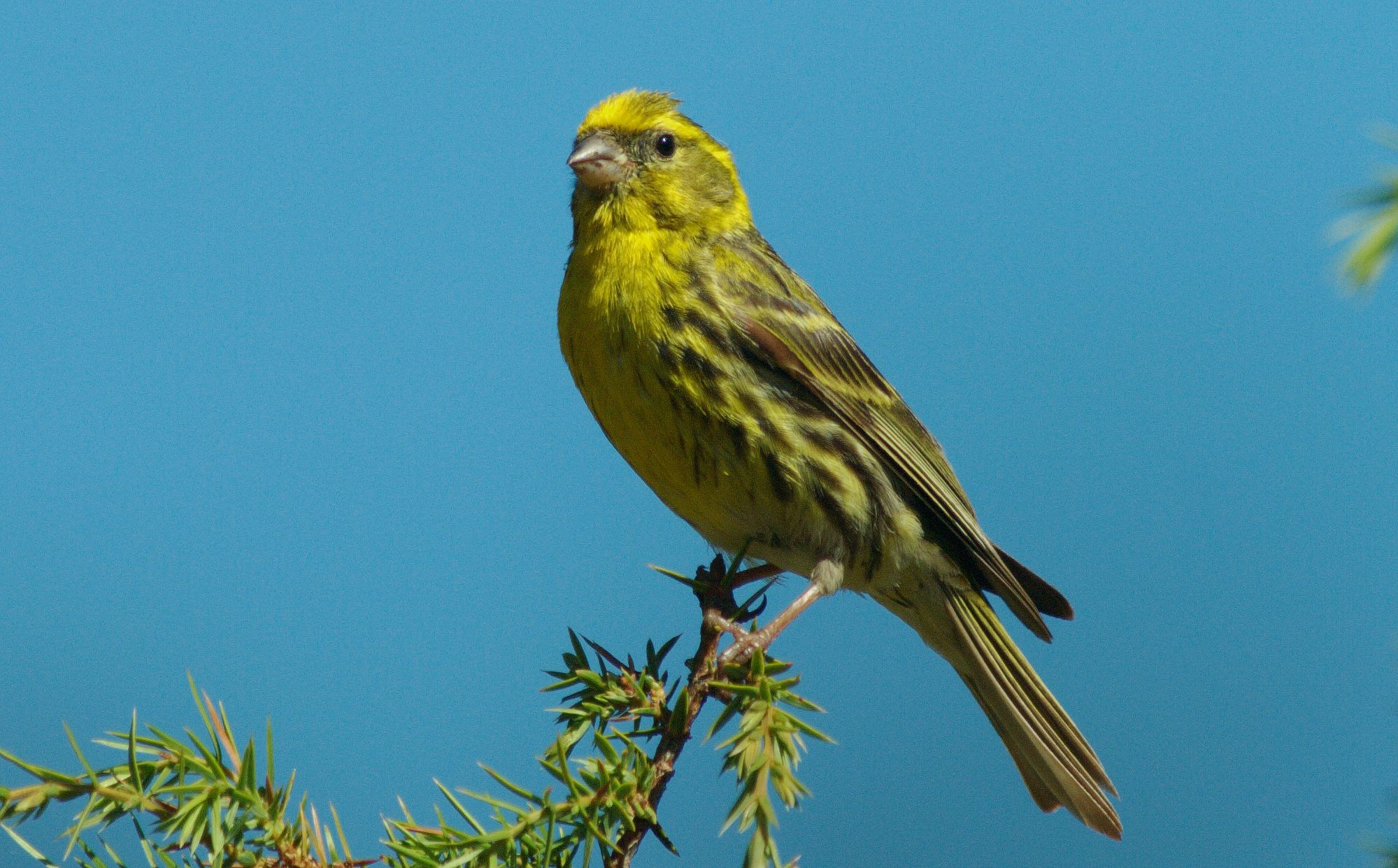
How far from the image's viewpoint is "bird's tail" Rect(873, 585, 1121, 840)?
274 cm

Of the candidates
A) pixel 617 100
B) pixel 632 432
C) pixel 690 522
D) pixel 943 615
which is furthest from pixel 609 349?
pixel 943 615

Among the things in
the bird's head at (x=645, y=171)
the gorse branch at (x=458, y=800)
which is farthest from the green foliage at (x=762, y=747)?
the bird's head at (x=645, y=171)

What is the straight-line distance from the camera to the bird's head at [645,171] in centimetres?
283

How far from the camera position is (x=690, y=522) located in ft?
8.77

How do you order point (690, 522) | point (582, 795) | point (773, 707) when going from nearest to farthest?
point (582, 795) → point (773, 707) → point (690, 522)

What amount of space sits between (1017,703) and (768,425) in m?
0.91

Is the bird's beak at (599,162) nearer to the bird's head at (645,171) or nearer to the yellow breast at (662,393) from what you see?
the bird's head at (645,171)

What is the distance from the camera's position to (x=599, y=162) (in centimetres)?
283

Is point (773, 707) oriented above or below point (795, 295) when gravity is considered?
below

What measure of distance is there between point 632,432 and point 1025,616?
38.4 inches

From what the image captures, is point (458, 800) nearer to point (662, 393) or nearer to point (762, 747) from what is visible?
point (762, 747)

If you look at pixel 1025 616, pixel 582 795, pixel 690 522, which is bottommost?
pixel 582 795

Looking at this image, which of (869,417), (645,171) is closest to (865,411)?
(869,417)

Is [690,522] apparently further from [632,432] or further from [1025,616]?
[1025,616]
